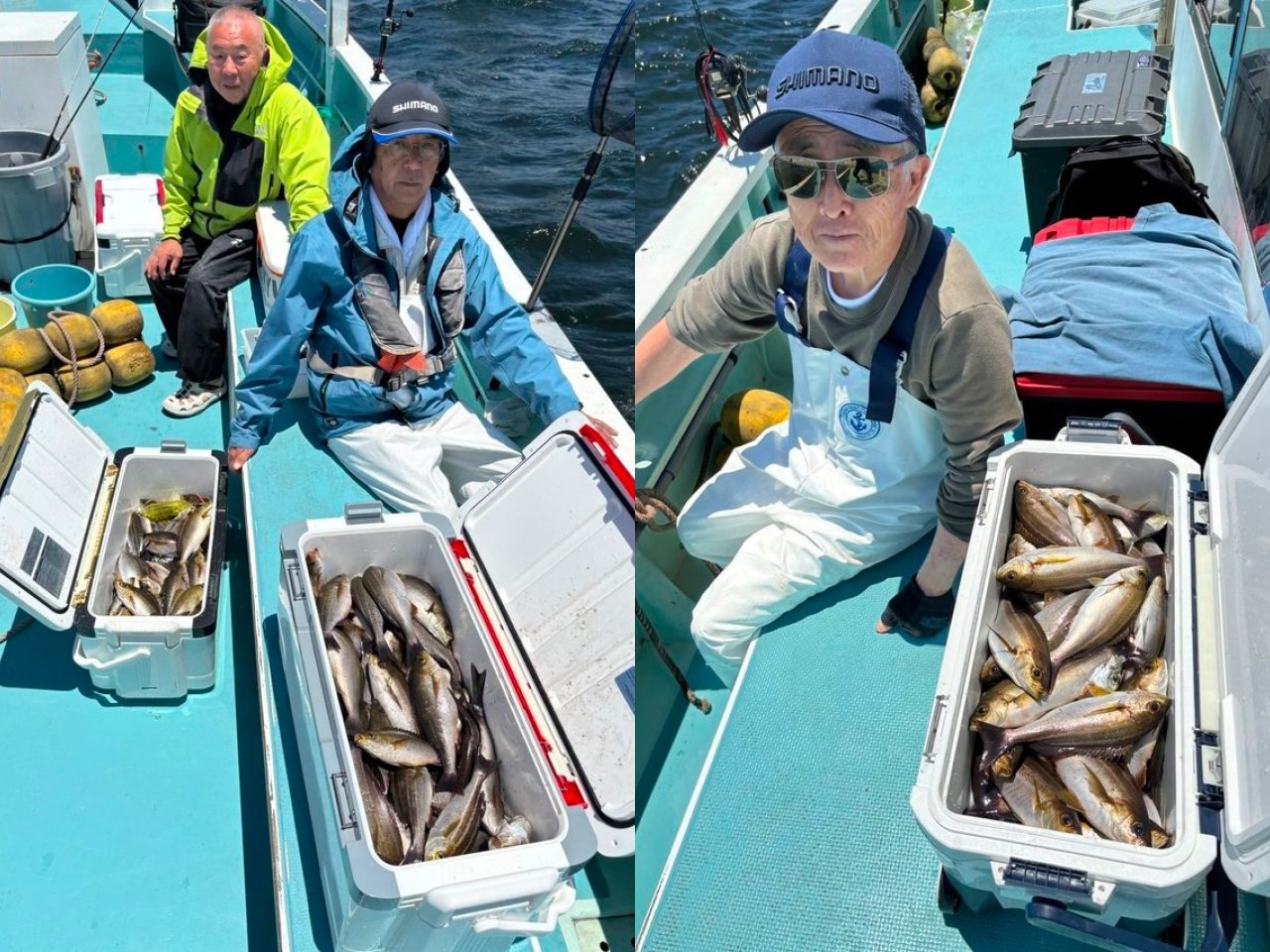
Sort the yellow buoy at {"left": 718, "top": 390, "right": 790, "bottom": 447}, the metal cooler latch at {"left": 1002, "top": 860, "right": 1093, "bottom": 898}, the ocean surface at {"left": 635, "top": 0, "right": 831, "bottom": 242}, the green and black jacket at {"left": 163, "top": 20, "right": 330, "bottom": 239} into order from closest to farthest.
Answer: the metal cooler latch at {"left": 1002, "top": 860, "right": 1093, "bottom": 898}
the yellow buoy at {"left": 718, "top": 390, "right": 790, "bottom": 447}
the green and black jacket at {"left": 163, "top": 20, "right": 330, "bottom": 239}
the ocean surface at {"left": 635, "top": 0, "right": 831, "bottom": 242}

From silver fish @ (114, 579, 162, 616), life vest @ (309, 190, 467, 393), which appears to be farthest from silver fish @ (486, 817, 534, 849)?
life vest @ (309, 190, 467, 393)

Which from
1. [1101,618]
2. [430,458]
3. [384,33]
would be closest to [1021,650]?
[1101,618]

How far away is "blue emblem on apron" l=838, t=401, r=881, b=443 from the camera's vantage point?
102 inches

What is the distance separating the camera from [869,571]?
297cm

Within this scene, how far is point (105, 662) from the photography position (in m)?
3.25

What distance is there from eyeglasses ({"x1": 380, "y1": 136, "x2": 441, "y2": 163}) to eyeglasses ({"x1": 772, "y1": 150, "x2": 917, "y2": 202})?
1692mm

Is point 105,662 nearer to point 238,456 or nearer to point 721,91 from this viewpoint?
point 238,456

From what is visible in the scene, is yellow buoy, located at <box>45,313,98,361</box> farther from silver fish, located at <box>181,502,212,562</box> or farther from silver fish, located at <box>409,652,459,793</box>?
silver fish, located at <box>409,652,459,793</box>

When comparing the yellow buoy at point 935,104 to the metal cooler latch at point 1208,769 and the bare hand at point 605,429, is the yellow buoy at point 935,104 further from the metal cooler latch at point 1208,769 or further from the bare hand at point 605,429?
the metal cooler latch at point 1208,769

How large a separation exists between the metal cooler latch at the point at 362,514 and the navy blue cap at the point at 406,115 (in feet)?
3.96

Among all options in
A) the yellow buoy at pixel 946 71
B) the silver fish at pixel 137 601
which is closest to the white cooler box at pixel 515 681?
the silver fish at pixel 137 601

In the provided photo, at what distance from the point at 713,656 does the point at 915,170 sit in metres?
1.30

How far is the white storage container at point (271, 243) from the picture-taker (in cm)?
421

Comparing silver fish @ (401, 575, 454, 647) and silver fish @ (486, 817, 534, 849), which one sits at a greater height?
silver fish @ (401, 575, 454, 647)
